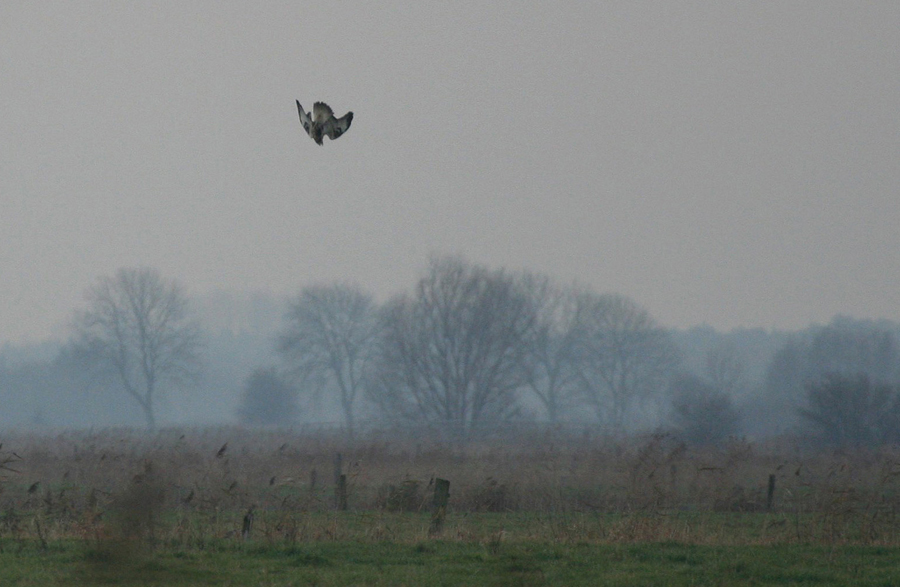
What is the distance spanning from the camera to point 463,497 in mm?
22391

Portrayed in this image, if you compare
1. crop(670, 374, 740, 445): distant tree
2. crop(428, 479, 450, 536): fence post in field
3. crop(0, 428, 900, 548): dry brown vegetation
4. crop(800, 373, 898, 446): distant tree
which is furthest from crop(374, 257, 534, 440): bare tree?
crop(428, 479, 450, 536): fence post in field

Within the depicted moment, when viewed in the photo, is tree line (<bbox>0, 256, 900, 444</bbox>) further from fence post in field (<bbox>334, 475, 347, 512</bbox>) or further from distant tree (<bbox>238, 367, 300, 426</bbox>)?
fence post in field (<bbox>334, 475, 347, 512</bbox>)

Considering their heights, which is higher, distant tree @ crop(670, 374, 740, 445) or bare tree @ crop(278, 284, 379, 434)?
bare tree @ crop(278, 284, 379, 434)

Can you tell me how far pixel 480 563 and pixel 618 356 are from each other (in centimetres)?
10505

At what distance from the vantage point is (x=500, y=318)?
83000 millimetres

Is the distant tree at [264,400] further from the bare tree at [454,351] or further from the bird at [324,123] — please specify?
the bird at [324,123]

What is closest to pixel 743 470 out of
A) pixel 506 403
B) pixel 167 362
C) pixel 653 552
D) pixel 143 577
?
pixel 653 552

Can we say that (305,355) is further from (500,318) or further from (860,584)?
(860,584)

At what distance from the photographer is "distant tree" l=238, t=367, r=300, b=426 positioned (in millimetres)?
104875

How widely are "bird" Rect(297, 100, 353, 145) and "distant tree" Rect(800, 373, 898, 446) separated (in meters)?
43.0

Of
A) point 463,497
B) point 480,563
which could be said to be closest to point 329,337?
point 463,497

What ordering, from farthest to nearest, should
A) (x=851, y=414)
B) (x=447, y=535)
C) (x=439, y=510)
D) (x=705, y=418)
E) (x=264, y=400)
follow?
(x=264, y=400) → (x=705, y=418) → (x=851, y=414) → (x=439, y=510) → (x=447, y=535)

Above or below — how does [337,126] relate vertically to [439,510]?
above

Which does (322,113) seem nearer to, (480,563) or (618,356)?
(480,563)
